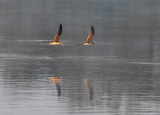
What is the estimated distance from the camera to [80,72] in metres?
36.5

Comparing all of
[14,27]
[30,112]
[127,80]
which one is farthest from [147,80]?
[14,27]

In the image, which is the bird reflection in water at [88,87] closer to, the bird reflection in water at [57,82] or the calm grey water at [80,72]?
the calm grey water at [80,72]

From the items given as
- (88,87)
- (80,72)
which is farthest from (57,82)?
(80,72)

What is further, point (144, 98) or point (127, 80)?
point (127, 80)

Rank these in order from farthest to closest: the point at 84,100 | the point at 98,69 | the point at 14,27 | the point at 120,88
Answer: the point at 14,27
the point at 98,69
the point at 120,88
the point at 84,100

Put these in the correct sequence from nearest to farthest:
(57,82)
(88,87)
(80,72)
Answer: (88,87) → (57,82) → (80,72)

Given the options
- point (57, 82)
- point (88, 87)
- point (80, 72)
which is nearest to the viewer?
point (88, 87)

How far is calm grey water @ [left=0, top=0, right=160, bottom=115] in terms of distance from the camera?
89.2ft

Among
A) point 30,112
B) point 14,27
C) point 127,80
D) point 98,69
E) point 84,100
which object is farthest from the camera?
point 14,27

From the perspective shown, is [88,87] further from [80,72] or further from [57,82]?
[80,72]

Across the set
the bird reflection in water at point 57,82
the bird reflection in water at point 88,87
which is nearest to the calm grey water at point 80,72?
the bird reflection in water at point 88,87

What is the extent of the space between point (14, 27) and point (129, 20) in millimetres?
19360

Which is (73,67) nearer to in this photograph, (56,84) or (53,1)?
(56,84)

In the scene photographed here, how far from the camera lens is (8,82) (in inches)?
1272
